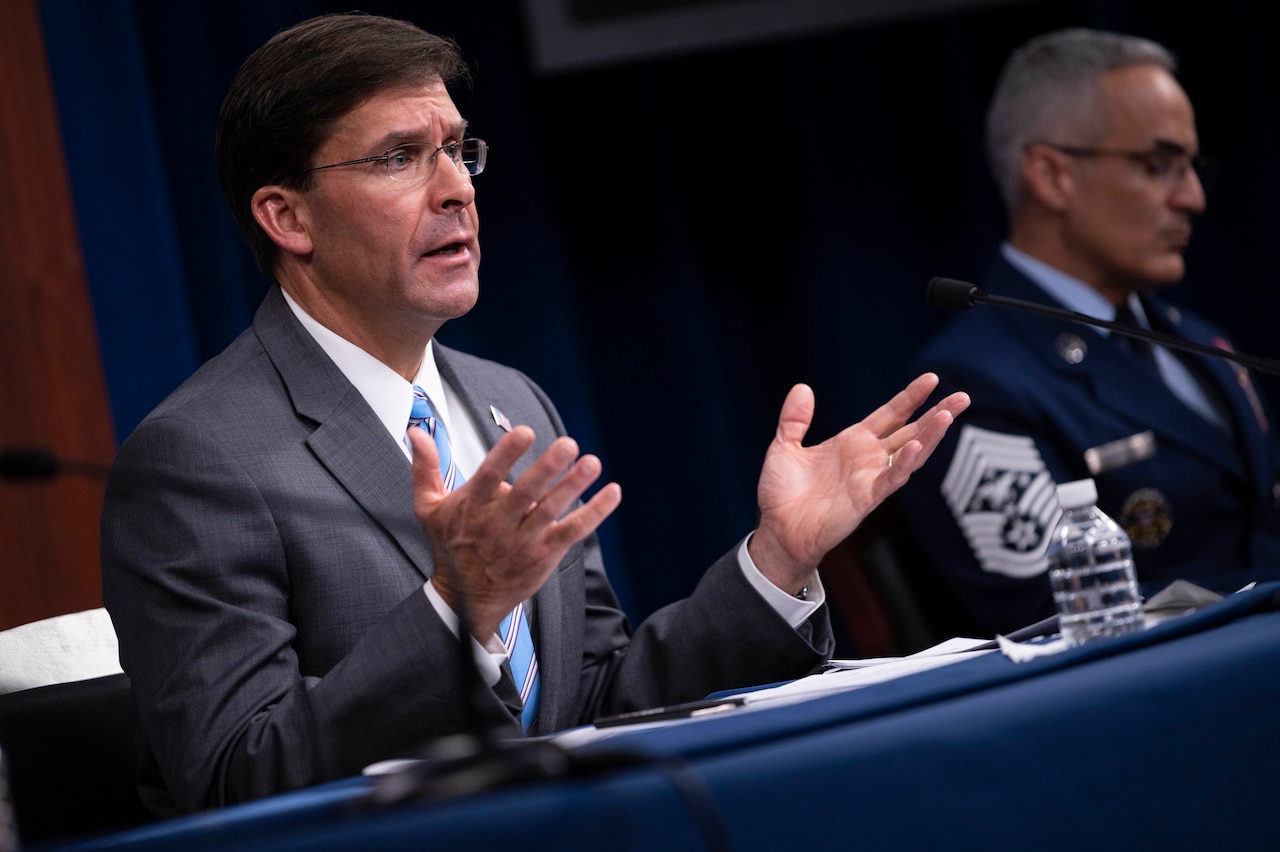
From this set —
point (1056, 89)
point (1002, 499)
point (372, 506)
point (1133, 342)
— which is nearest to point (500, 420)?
point (372, 506)

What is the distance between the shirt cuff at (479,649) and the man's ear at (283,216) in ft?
2.09

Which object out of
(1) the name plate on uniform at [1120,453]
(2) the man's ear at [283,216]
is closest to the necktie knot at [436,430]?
(2) the man's ear at [283,216]

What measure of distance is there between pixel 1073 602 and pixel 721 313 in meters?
2.26

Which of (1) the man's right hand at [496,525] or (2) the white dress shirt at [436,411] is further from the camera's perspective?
(2) the white dress shirt at [436,411]

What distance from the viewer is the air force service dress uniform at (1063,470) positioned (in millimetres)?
2488

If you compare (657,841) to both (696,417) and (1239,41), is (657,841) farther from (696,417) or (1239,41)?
(1239,41)

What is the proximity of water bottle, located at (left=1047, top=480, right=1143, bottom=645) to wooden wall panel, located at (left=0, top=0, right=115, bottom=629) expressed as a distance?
184 centimetres

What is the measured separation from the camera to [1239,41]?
3.79 metres

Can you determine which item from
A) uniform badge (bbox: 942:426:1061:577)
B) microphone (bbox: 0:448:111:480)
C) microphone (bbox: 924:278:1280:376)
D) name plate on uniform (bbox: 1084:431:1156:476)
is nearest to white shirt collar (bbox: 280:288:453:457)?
microphone (bbox: 0:448:111:480)

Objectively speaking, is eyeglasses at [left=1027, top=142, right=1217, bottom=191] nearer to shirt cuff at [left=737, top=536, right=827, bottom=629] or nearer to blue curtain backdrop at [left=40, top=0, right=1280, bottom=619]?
blue curtain backdrop at [left=40, top=0, right=1280, bottom=619]

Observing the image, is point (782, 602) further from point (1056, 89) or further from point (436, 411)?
point (1056, 89)

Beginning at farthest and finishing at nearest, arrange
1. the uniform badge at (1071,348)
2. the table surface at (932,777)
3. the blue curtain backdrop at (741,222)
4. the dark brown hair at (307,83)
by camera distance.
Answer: the blue curtain backdrop at (741,222) → the uniform badge at (1071,348) → the dark brown hair at (307,83) → the table surface at (932,777)

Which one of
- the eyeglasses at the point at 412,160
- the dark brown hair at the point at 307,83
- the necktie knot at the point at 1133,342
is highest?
the dark brown hair at the point at 307,83

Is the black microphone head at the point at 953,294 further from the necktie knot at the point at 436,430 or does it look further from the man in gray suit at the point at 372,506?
the necktie knot at the point at 436,430
